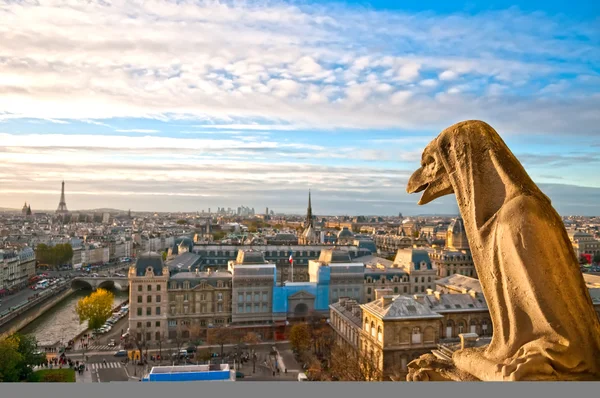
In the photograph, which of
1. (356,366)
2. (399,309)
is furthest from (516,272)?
(356,366)

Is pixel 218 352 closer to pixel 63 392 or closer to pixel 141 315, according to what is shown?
pixel 141 315

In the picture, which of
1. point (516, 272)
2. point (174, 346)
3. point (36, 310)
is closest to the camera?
point (516, 272)

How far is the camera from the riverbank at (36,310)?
4091 centimetres

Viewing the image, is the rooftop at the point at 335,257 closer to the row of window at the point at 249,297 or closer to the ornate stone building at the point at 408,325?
the row of window at the point at 249,297

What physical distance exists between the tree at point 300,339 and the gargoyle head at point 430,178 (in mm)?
29202

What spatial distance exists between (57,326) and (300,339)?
72.5 ft

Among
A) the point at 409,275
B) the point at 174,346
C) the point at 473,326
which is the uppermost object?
the point at 409,275

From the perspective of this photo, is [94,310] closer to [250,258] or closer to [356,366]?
[250,258]

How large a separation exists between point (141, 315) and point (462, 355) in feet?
117

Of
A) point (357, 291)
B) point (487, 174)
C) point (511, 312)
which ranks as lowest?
point (357, 291)

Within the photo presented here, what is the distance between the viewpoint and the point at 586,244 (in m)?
80.3

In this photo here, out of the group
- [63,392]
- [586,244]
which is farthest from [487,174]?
[586,244]

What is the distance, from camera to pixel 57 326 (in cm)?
4281

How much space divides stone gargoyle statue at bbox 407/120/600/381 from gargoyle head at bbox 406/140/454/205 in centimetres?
13
